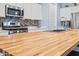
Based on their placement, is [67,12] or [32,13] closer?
[67,12]

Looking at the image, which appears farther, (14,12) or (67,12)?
(14,12)

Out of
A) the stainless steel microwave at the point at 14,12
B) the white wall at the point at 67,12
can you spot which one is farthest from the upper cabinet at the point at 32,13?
the white wall at the point at 67,12

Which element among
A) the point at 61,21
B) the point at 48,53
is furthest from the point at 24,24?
the point at 48,53

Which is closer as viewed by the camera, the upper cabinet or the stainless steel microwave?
the upper cabinet

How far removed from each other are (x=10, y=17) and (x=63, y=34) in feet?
2.34

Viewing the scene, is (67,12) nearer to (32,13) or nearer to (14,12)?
(32,13)

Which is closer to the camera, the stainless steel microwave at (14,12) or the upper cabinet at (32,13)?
the upper cabinet at (32,13)

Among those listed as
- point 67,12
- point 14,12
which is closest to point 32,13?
point 14,12

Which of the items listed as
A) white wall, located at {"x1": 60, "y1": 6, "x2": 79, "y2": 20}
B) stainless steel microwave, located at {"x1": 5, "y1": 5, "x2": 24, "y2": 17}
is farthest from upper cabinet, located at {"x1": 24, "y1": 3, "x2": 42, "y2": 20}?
white wall, located at {"x1": 60, "y1": 6, "x2": 79, "y2": 20}

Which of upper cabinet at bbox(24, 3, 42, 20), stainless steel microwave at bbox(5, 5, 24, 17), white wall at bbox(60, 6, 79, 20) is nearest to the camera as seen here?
white wall at bbox(60, 6, 79, 20)

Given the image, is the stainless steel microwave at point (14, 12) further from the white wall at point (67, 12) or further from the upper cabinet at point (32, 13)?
the white wall at point (67, 12)

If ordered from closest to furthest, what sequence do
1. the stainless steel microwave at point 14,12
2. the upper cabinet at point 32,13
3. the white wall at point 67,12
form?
the white wall at point 67,12, the upper cabinet at point 32,13, the stainless steel microwave at point 14,12

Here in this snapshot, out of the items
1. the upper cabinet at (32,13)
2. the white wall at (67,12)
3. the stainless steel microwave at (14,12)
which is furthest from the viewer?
the stainless steel microwave at (14,12)

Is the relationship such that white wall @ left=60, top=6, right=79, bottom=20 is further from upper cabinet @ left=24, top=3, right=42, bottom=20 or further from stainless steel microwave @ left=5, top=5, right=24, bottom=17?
stainless steel microwave @ left=5, top=5, right=24, bottom=17
